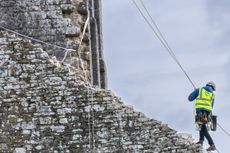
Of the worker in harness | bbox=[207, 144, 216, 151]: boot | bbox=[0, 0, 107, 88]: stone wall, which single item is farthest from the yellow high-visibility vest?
bbox=[0, 0, 107, 88]: stone wall

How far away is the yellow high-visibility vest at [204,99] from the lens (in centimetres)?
3170

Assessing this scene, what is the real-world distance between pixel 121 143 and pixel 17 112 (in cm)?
225

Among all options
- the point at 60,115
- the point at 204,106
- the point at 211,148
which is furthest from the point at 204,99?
the point at 60,115

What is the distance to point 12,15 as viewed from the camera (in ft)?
110

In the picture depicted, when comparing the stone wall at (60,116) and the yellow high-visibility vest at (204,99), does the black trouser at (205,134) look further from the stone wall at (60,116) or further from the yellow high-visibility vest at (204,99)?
the stone wall at (60,116)

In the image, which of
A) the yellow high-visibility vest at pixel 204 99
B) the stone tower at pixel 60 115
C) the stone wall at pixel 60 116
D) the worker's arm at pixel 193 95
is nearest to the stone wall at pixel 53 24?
the stone tower at pixel 60 115

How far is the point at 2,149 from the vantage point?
30938 mm

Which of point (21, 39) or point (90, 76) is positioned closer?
point (21, 39)

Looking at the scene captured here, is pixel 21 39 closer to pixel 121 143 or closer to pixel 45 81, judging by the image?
pixel 45 81

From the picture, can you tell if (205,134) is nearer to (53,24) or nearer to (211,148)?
(211,148)

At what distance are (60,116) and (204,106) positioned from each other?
2.97 meters

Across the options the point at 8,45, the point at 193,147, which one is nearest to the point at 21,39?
the point at 8,45

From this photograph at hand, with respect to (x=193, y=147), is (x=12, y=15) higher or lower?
higher

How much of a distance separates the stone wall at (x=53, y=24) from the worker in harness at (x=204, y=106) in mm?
2646
